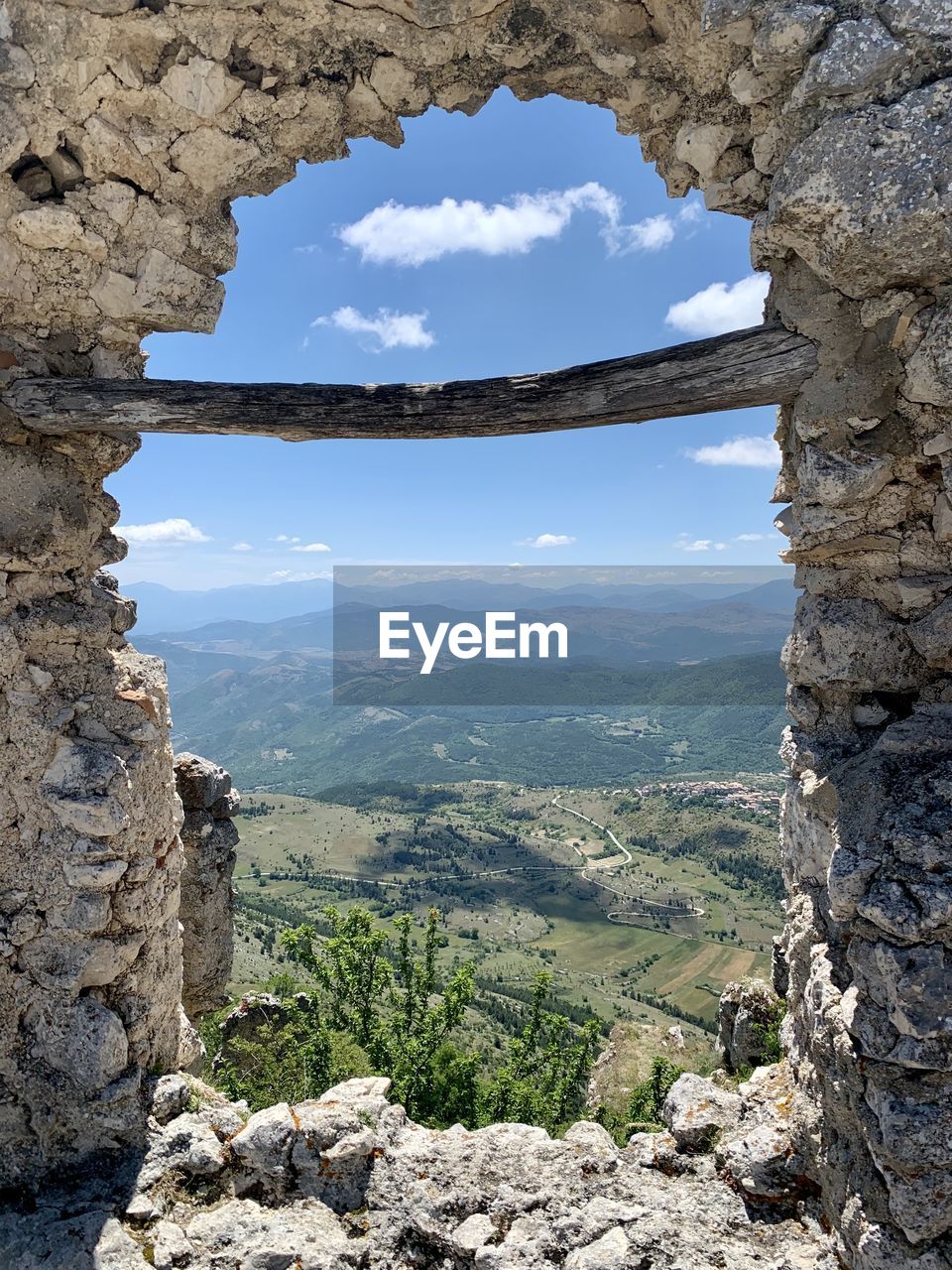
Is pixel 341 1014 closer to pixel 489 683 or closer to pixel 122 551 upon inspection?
pixel 122 551

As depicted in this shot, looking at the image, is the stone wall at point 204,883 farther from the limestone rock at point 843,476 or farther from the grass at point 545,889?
the grass at point 545,889

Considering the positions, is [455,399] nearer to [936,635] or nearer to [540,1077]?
[936,635]

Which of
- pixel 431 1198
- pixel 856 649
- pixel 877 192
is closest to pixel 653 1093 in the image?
pixel 431 1198

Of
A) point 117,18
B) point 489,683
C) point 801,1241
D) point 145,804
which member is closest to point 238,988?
point 145,804

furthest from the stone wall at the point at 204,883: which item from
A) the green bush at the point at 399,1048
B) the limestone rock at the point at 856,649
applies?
the limestone rock at the point at 856,649

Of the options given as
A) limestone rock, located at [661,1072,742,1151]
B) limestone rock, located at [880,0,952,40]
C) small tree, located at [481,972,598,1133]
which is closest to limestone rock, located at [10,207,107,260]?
limestone rock, located at [880,0,952,40]

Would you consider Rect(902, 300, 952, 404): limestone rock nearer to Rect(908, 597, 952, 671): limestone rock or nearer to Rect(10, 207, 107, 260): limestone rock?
Rect(908, 597, 952, 671): limestone rock
